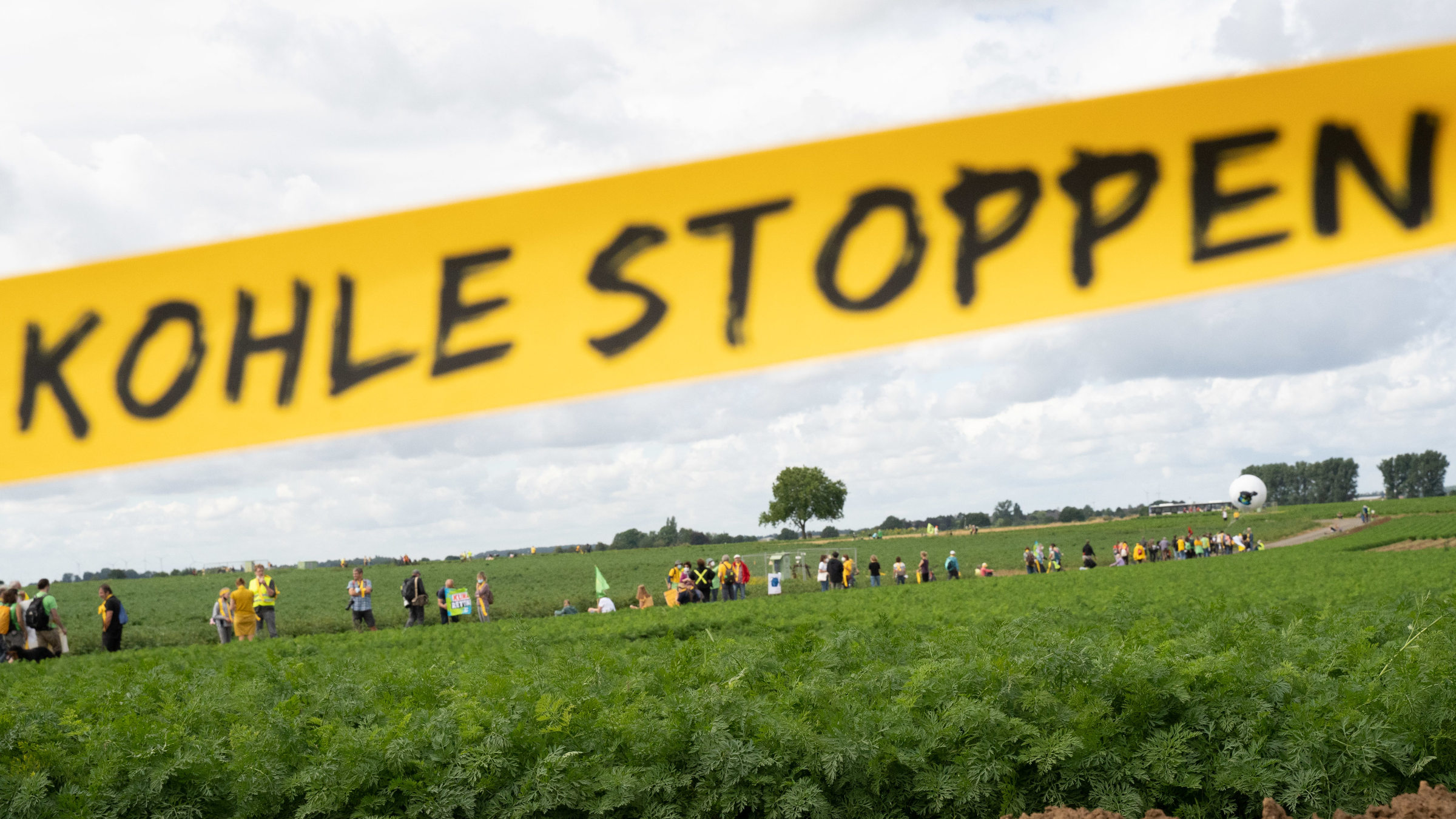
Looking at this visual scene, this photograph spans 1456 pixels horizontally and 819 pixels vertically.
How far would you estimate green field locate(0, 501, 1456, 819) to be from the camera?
4.51m

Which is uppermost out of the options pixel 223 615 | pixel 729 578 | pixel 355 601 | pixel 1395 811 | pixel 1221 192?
pixel 1221 192

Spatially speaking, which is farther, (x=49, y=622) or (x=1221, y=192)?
(x=49, y=622)

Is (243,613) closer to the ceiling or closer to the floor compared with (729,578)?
closer to the ceiling

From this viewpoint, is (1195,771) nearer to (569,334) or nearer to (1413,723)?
(1413,723)

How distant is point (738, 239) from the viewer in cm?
180

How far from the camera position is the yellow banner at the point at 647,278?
1782 millimetres

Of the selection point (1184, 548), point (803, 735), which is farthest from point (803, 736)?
point (1184, 548)

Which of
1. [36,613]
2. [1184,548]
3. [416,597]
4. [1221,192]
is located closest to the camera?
[1221,192]

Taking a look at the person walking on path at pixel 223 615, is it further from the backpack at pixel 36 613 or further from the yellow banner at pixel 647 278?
the yellow banner at pixel 647 278

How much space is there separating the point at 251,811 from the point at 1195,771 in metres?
4.17

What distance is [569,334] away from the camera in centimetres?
180

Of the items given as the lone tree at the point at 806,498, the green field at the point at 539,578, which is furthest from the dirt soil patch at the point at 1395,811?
the lone tree at the point at 806,498

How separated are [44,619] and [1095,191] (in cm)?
1753

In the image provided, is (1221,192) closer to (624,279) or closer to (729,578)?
(624,279)
